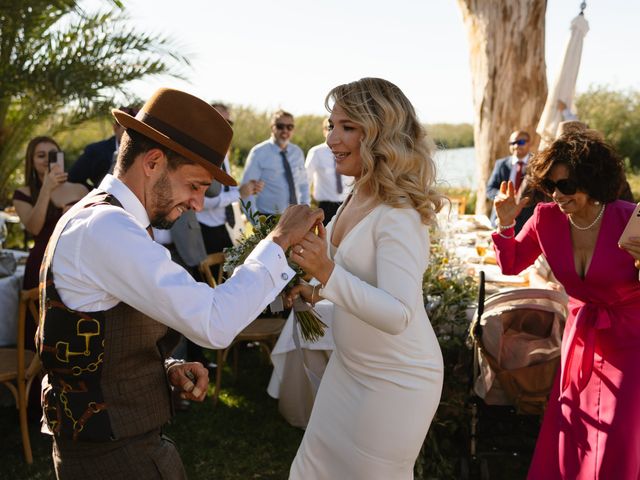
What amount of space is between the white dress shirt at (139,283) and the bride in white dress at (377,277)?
2.43 feet

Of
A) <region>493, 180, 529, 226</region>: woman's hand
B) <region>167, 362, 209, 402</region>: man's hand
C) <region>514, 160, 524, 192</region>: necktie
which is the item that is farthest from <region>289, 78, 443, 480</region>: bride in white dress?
<region>514, 160, 524, 192</region>: necktie

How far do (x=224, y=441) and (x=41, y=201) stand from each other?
7.50 feet

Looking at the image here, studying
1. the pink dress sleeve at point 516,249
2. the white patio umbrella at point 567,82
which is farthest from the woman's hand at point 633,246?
the white patio umbrella at point 567,82

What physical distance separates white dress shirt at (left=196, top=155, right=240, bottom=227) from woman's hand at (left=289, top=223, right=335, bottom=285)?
4261mm

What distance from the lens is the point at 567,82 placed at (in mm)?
9586

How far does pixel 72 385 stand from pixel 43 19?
9.24m

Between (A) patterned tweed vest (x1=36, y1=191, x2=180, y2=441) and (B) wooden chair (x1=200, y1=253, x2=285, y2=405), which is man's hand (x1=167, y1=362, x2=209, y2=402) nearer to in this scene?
(A) patterned tweed vest (x1=36, y1=191, x2=180, y2=441)

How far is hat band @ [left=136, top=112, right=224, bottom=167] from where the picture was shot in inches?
75.7

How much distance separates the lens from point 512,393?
3.88m

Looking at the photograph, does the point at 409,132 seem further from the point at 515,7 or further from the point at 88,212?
the point at 515,7

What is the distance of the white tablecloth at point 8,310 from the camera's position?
5094mm

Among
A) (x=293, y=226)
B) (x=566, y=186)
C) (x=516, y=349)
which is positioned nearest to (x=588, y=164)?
(x=566, y=186)

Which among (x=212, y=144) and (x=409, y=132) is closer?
(x=212, y=144)

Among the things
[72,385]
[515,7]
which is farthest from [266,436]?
[515,7]
